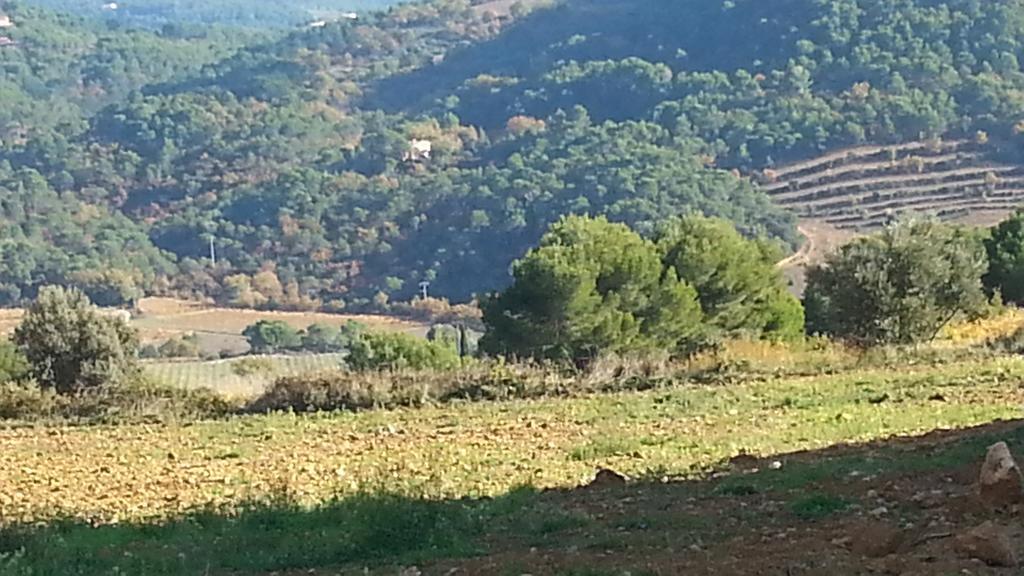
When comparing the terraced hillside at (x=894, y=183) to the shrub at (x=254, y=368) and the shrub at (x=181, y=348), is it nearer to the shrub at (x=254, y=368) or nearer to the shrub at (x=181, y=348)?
the shrub at (x=181, y=348)

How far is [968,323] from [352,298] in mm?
68294

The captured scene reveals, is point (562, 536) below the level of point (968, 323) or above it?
above

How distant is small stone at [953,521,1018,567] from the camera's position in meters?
5.61

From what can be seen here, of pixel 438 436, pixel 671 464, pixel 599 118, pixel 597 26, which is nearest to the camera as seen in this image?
pixel 671 464

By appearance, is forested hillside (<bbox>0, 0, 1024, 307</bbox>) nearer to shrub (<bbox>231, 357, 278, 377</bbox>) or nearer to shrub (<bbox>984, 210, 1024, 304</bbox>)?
shrub (<bbox>231, 357, 278, 377</bbox>)

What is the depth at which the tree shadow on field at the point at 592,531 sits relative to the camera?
21.3 ft

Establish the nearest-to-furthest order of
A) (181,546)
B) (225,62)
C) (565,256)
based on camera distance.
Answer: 1. (181,546)
2. (565,256)
3. (225,62)

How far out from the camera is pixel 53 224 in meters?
108

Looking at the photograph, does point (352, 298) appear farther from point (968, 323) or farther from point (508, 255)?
point (968, 323)

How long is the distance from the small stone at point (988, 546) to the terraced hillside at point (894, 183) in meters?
76.3

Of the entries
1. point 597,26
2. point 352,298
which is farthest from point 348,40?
point 352,298

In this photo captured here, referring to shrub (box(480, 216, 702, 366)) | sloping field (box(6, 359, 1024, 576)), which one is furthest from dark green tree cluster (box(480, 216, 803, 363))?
sloping field (box(6, 359, 1024, 576))

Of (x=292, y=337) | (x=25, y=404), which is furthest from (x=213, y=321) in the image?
(x=25, y=404)

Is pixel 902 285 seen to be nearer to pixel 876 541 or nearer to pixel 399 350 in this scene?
pixel 399 350
